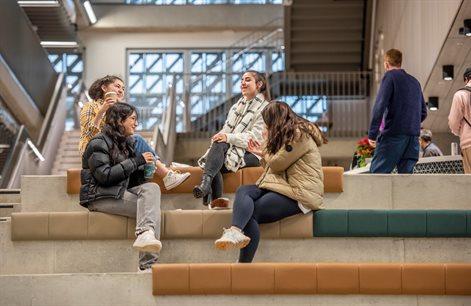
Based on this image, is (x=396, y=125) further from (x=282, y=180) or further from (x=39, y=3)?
(x=39, y=3)

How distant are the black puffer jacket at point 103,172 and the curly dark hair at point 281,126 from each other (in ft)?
2.88

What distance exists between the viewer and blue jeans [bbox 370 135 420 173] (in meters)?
8.25

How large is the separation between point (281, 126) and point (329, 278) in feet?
3.93

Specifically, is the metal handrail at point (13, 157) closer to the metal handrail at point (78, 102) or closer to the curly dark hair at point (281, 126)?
the metal handrail at point (78, 102)

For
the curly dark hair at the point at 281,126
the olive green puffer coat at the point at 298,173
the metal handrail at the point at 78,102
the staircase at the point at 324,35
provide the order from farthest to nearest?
the staircase at the point at 324,35 < the metal handrail at the point at 78,102 < the curly dark hair at the point at 281,126 < the olive green puffer coat at the point at 298,173

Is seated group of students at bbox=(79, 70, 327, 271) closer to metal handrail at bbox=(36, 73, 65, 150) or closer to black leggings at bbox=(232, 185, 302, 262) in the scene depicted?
black leggings at bbox=(232, 185, 302, 262)

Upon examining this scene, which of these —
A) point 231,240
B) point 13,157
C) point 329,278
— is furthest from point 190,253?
point 13,157

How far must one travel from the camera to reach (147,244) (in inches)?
262

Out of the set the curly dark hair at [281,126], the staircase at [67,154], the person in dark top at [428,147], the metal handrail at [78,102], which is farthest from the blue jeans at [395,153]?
the metal handrail at [78,102]

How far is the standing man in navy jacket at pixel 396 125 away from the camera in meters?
8.24

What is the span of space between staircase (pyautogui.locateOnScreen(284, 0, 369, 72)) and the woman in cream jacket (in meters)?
14.3

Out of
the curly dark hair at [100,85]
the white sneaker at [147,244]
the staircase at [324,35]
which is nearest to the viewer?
the white sneaker at [147,244]

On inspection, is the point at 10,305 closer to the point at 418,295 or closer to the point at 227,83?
the point at 418,295

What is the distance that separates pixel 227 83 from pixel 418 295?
57.9 ft
